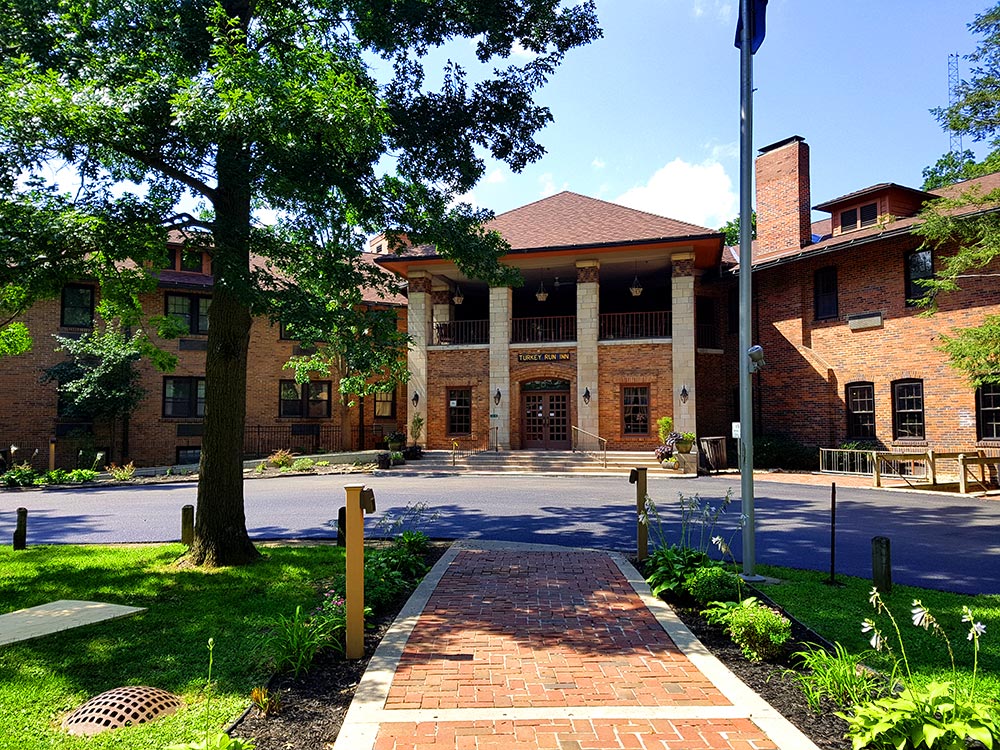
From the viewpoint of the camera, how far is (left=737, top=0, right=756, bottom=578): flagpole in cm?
732

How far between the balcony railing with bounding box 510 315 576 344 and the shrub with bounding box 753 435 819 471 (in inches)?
353

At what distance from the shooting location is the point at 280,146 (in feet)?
22.3

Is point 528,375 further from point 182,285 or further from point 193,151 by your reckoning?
point 193,151

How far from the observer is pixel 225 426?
8.38 meters

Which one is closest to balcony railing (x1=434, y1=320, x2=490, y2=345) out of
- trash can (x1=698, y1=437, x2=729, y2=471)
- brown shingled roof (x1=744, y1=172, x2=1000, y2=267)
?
trash can (x1=698, y1=437, x2=729, y2=471)

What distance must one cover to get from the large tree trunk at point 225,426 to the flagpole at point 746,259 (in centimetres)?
616

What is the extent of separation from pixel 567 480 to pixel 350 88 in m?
14.8

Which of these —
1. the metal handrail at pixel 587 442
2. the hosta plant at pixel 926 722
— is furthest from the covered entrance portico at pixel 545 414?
the hosta plant at pixel 926 722

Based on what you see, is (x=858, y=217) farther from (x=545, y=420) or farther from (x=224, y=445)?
(x=224, y=445)

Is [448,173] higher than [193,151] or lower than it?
higher

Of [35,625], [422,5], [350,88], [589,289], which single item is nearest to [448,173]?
[422,5]

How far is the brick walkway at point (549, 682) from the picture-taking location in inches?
141

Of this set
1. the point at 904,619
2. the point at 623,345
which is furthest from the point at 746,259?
the point at 623,345

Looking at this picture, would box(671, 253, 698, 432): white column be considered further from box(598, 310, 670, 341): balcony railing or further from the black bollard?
the black bollard
